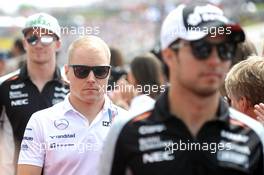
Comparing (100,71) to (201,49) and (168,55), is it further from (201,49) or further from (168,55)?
(201,49)

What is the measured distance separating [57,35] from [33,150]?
6.99 ft

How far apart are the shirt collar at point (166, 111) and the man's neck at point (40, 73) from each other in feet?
10.8

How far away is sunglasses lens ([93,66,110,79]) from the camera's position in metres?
5.43

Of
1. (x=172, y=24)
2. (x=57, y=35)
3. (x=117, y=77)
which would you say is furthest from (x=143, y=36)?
(x=172, y=24)

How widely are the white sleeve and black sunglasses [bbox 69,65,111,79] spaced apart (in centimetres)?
51

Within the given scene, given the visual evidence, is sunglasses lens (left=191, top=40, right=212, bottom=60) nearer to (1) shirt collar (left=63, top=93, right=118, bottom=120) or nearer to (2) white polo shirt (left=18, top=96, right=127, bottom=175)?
(2) white polo shirt (left=18, top=96, right=127, bottom=175)

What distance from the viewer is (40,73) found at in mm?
6945

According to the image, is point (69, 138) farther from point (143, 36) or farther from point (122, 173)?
point (143, 36)

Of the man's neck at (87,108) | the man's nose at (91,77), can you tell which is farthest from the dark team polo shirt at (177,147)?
the man's nose at (91,77)

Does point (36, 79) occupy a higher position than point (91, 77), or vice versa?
point (91, 77)

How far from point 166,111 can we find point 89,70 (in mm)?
1836

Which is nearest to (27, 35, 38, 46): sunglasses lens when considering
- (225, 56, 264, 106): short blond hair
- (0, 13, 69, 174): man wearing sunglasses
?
(0, 13, 69, 174): man wearing sunglasses

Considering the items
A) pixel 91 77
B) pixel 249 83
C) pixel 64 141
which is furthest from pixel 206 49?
pixel 91 77

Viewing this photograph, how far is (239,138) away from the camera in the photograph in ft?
12.2
